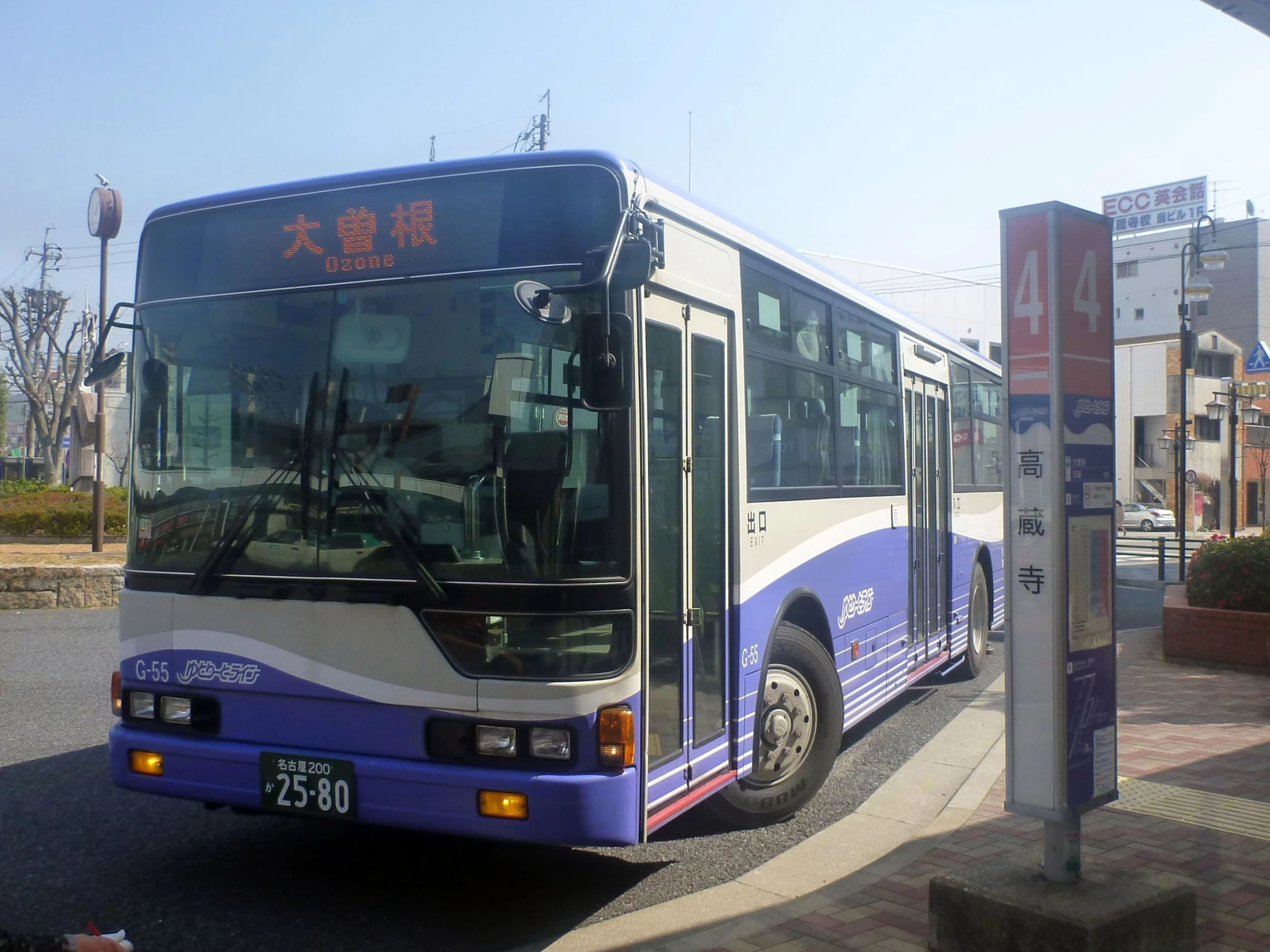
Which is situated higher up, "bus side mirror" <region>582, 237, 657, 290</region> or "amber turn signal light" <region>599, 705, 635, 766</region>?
"bus side mirror" <region>582, 237, 657, 290</region>

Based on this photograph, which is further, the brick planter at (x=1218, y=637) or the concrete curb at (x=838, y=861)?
the brick planter at (x=1218, y=637)

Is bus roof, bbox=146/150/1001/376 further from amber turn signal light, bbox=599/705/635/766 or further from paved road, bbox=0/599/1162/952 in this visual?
paved road, bbox=0/599/1162/952

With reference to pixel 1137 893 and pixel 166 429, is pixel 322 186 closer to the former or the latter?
pixel 166 429

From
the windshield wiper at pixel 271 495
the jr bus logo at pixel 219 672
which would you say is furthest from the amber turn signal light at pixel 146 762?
the windshield wiper at pixel 271 495


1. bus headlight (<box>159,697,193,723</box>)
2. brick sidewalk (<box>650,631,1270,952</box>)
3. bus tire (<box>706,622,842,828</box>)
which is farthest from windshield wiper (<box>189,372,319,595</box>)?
bus tire (<box>706,622,842,828</box>)

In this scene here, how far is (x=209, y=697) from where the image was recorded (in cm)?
488

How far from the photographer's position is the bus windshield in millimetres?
4434

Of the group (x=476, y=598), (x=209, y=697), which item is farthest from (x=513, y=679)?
(x=209, y=697)

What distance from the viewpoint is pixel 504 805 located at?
14.2 feet

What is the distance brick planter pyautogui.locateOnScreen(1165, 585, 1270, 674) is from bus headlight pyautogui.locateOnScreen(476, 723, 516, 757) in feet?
30.4

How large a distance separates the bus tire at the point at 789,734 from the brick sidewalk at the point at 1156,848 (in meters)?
0.88

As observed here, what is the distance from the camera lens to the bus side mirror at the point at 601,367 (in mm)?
4273

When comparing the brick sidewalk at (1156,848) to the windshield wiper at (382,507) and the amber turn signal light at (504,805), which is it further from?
the windshield wiper at (382,507)

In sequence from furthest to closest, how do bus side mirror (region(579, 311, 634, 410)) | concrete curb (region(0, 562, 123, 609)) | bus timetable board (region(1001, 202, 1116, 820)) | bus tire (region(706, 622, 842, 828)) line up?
1. concrete curb (region(0, 562, 123, 609))
2. bus tire (region(706, 622, 842, 828))
3. bus side mirror (region(579, 311, 634, 410))
4. bus timetable board (region(1001, 202, 1116, 820))
